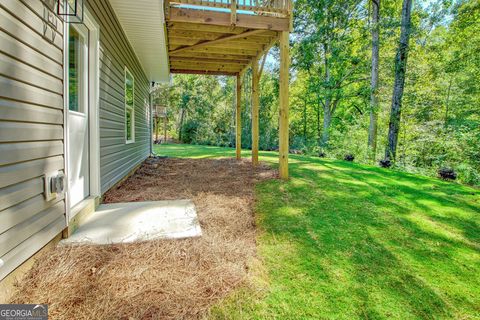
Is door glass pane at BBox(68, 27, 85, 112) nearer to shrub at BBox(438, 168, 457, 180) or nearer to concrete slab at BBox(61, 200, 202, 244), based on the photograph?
concrete slab at BBox(61, 200, 202, 244)

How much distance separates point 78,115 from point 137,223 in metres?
1.38

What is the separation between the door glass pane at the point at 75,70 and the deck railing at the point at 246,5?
6.06 ft

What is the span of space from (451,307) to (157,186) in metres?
4.15

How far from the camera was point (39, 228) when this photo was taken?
1.92 meters

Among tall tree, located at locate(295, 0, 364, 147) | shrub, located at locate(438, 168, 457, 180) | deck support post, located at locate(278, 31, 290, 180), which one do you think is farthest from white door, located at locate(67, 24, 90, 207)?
tall tree, located at locate(295, 0, 364, 147)

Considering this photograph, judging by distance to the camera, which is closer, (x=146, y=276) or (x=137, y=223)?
(x=146, y=276)

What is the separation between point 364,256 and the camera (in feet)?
7.54

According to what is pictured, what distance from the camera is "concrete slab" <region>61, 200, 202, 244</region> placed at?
2.41 metres

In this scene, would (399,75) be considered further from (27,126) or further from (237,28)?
(27,126)

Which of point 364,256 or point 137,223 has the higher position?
point 137,223

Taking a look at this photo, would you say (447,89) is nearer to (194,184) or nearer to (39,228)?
(194,184)

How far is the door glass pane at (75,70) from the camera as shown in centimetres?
275

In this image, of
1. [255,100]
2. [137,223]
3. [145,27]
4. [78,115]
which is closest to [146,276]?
[137,223]

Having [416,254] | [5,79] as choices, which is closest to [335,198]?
[416,254]
